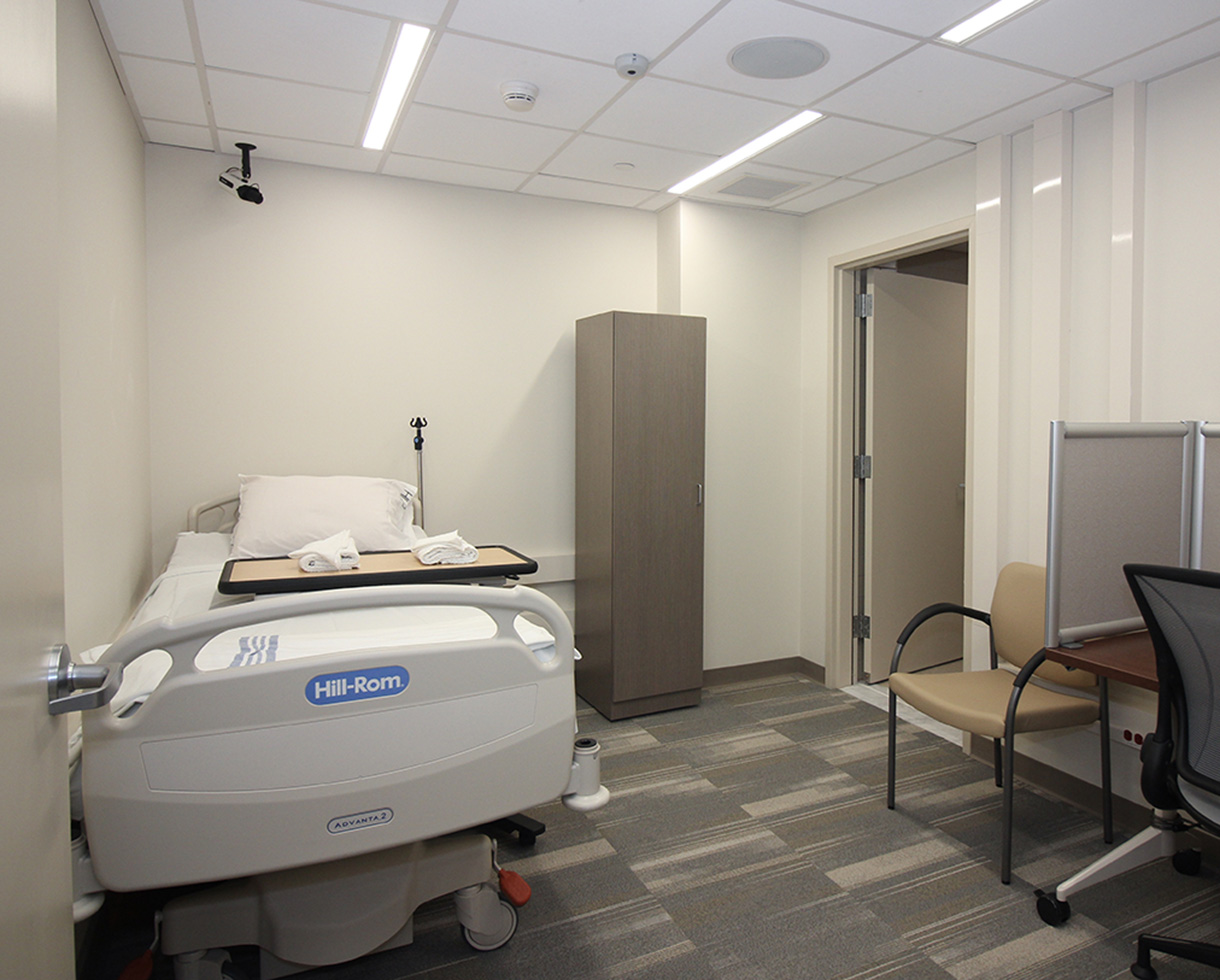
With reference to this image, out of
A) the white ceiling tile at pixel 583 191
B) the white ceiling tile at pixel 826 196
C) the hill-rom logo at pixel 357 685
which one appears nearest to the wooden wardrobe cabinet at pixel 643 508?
the white ceiling tile at pixel 583 191

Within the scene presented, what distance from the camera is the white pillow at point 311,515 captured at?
3.00m

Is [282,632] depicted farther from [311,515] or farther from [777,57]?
[777,57]

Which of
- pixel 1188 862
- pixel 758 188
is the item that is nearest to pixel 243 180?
pixel 758 188

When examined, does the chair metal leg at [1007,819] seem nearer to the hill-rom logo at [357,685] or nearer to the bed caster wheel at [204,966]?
the hill-rom logo at [357,685]

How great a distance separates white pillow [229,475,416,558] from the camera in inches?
118

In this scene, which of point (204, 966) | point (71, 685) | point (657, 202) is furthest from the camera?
point (657, 202)

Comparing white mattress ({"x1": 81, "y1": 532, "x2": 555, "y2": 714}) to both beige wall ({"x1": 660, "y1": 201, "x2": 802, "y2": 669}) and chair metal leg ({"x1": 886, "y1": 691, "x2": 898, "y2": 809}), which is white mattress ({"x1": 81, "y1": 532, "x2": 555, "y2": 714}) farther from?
beige wall ({"x1": 660, "y1": 201, "x2": 802, "y2": 669})

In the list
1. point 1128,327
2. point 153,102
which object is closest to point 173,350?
point 153,102

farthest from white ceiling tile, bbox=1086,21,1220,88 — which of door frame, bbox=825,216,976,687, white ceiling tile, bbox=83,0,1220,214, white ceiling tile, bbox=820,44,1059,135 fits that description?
door frame, bbox=825,216,976,687

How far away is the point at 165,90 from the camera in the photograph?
8.97ft

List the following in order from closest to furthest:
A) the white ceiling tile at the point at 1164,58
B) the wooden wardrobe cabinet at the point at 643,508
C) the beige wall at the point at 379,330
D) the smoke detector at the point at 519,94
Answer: the white ceiling tile at the point at 1164,58 < the smoke detector at the point at 519,94 < the beige wall at the point at 379,330 < the wooden wardrobe cabinet at the point at 643,508

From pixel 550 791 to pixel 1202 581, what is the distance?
55.7 inches

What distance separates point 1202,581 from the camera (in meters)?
1.63

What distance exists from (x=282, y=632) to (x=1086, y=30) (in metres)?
2.81
